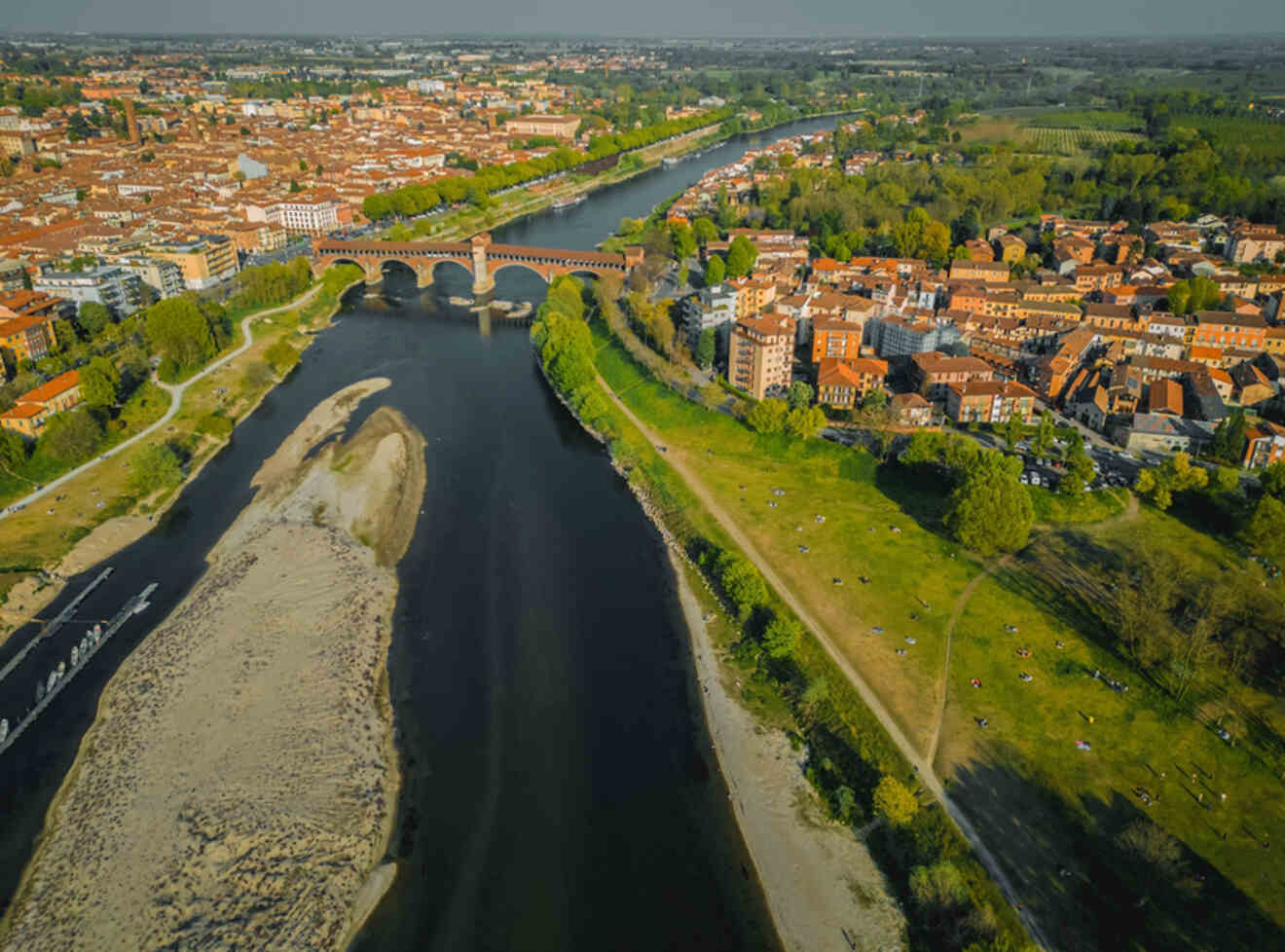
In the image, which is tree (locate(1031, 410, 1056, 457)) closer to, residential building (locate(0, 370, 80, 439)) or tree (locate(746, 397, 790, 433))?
tree (locate(746, 397, 790, 433))

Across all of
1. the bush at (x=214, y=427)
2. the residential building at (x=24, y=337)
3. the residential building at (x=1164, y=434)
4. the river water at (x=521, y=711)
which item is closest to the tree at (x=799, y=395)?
the river water at (x=521, y=711)

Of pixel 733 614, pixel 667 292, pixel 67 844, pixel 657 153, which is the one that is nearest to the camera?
pixel 67 844

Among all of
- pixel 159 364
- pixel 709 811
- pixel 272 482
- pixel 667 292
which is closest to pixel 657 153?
pixel 667 292

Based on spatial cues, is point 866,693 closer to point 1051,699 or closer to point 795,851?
point 1051,699

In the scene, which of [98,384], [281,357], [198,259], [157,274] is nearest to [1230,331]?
[281,357]

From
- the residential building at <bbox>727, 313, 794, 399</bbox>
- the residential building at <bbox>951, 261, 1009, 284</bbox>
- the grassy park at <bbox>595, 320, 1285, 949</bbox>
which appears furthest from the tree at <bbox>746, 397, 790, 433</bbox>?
the residential building at <bbox>951, 261, 1009, 284</bbox>

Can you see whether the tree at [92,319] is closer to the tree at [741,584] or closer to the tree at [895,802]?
the tree at [741,584]

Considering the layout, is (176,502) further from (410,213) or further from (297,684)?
(410,213)
